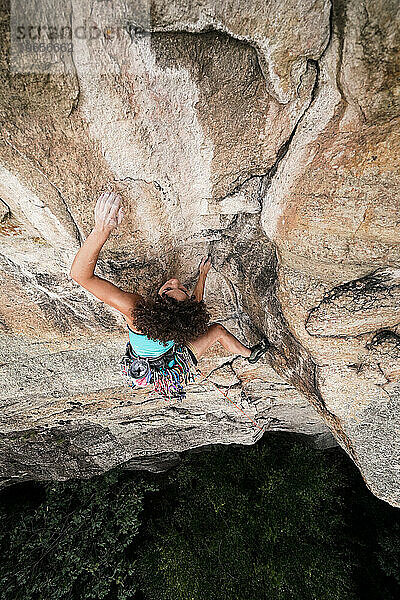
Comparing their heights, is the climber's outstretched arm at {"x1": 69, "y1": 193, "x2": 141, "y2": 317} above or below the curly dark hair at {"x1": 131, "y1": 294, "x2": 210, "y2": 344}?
above

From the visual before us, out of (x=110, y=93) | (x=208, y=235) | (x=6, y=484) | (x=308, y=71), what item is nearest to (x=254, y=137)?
(x=308, y=71)

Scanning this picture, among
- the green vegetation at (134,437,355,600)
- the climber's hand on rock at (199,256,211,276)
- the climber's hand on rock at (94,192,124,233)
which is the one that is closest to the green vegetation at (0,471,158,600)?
the green vegetation at (134,437,355,600)

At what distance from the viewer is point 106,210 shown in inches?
57.0

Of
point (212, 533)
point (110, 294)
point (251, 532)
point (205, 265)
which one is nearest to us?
point (110, 294)

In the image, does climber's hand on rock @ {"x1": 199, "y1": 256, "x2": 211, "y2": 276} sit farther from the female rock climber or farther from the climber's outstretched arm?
the climber's outstretched arm

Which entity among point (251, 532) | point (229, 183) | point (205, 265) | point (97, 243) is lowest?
point (251, 532)

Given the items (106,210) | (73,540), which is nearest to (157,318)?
(106,210)

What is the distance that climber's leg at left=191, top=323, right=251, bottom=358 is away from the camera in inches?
82.8

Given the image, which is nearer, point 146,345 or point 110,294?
point 110,294

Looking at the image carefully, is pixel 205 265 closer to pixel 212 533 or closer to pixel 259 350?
pixel 259 350

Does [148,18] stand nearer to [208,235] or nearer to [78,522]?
[208,235]

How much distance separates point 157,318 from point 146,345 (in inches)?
9.1

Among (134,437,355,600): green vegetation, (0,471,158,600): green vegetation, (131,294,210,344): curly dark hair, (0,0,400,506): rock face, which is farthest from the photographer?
(0,471,158,600): green vegetation

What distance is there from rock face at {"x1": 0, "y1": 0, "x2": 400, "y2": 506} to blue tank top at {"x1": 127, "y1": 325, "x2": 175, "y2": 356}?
26 cm
